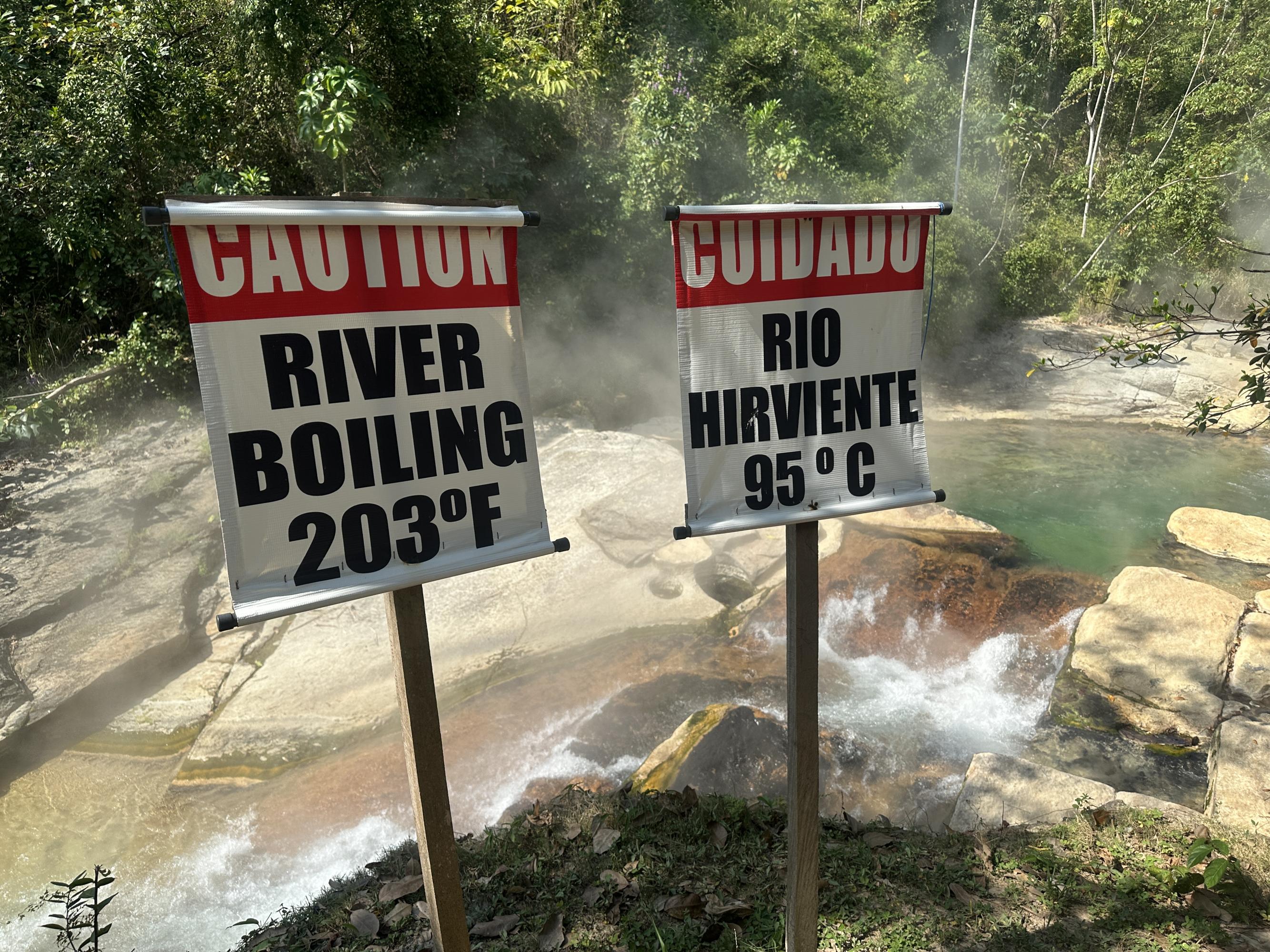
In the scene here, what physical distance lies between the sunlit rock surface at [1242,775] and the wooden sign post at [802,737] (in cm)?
244

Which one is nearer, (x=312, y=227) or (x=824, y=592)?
(x=312, y=227)

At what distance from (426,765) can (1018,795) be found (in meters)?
3.12

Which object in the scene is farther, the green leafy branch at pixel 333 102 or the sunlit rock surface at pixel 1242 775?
the green leafy branch at pixel 333 102

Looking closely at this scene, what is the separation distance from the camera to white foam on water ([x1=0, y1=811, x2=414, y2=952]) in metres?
4.36

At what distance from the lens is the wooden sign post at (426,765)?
7.38ft

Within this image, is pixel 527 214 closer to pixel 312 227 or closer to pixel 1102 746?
pixel 312 227

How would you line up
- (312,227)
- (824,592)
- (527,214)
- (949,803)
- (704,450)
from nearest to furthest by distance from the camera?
1. (312,227)
2. (527,214)
3. (704,450)
4. (949,803)
5. (824,592)

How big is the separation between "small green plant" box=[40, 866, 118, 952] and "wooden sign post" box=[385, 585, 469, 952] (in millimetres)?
802

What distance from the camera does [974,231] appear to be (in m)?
14.8

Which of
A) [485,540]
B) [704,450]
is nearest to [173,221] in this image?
[485,540]

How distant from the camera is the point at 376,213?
6.57 feet

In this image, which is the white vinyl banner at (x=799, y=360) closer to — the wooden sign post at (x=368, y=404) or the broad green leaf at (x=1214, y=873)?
the wooden sign post at (x=368, y=404)

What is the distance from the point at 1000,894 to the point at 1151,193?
1560cm

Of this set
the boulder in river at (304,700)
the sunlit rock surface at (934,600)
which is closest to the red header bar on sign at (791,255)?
the sunlit rock surface at (934,600)
